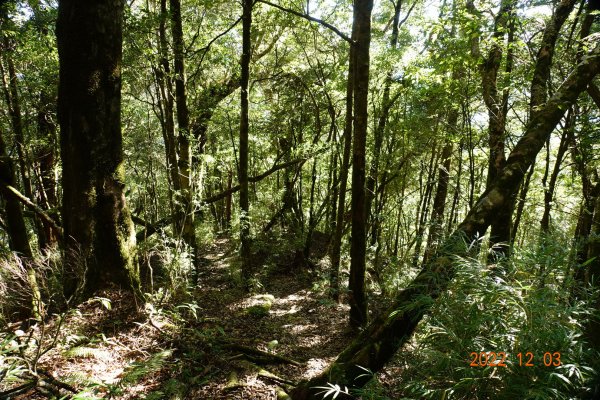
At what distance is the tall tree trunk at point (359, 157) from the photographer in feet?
18.0

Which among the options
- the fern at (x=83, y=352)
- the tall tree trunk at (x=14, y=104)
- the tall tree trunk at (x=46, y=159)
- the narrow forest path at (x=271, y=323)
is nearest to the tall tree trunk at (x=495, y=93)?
the narrow forest path at (x=271, y=323)

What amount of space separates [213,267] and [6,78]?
7.38 meters

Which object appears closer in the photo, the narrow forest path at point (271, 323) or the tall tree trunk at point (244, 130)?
the narrow forest path at point (271, 323)

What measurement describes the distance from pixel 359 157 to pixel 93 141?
3.96 meters

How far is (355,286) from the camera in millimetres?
6262

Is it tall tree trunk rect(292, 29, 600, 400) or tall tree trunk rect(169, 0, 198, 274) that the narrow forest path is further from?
tall tree trunk rect(169, 0, 198, 274)

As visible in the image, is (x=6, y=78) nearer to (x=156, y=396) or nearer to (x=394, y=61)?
(x=156, y=396)

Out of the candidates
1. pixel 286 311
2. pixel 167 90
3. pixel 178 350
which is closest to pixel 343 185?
pixel 286 311

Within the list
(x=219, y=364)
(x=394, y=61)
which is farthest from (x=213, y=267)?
(x=394, y=61)

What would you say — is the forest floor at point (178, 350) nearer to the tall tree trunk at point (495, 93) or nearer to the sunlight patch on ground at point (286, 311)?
the sunlight patch on ground at point (286, 311)

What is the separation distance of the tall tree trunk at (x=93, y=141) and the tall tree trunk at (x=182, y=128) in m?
2.38
